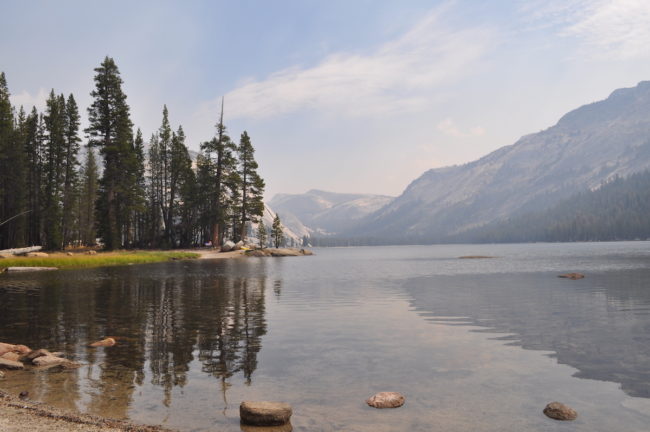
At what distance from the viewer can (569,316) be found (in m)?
23.3

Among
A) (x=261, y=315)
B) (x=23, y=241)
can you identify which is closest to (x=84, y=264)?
(x=23, y=241)

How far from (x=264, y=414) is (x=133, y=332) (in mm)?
11784

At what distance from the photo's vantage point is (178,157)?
102m

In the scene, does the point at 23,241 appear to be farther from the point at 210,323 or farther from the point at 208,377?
the point at 208,377

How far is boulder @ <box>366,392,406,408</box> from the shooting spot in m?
10.5

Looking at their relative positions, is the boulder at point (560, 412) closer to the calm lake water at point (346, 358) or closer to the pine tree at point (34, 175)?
the calm lake water at point (346, 358)

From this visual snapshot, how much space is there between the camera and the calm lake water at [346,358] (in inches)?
399

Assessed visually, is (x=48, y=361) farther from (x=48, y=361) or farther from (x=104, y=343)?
(x=104, y=343)

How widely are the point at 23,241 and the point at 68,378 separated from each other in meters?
69.8

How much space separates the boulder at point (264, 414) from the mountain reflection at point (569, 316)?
28.5 feet

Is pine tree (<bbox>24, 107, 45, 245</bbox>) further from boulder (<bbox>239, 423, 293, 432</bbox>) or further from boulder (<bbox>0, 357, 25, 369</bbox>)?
boulder (<bbox>239, 423, 293, 432</bbox>)

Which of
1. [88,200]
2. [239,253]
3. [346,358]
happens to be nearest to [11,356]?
[346,358]

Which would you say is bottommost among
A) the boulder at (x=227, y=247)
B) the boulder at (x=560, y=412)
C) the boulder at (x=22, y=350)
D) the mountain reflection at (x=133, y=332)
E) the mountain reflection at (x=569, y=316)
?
the mountain reflection at (x=569, y=316)

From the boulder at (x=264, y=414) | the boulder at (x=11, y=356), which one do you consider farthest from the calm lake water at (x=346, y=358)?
the boulder at (x=11, y=356)
